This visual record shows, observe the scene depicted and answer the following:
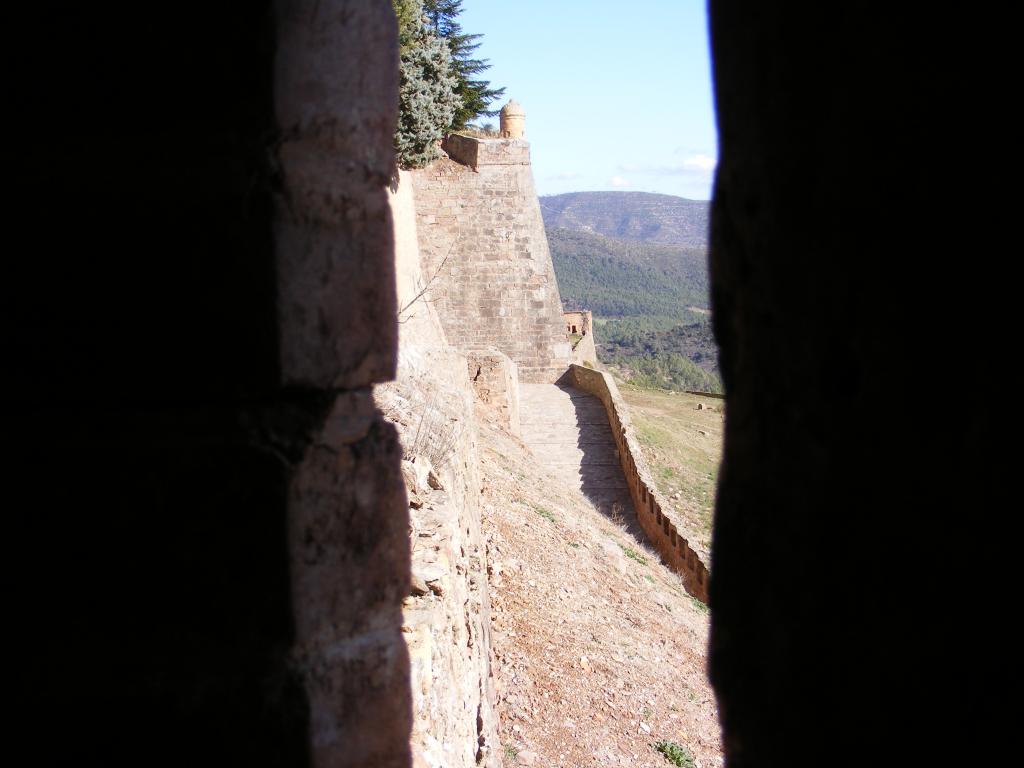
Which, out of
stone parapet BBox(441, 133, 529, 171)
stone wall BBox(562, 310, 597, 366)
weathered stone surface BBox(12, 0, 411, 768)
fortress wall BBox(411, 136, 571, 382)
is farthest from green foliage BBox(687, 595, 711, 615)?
stone wall BBox(562, 310, 597, 366)

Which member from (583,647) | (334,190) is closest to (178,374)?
(334,190)

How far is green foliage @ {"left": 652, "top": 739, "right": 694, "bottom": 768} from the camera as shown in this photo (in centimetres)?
592

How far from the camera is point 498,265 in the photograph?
22.2 metres

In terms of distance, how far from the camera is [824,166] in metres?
1.10

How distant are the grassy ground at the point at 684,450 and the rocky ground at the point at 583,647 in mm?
3102

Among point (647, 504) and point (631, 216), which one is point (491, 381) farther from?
point (631, 216)

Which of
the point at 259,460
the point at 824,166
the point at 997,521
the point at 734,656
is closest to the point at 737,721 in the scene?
the point at 734,656

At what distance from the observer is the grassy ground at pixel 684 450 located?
16016 mm

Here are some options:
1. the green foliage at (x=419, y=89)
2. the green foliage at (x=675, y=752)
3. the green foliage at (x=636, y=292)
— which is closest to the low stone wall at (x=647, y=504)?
the green foliage at (x=675, y=752)

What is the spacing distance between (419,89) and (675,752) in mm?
9048

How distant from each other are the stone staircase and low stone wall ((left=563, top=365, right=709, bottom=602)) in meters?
0.22

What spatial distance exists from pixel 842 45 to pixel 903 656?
70 centimetres

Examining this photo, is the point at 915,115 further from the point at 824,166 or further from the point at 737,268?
the point at 737,268

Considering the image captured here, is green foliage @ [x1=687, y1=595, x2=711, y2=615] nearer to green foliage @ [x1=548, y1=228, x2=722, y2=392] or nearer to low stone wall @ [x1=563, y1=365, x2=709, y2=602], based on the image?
low stone wall @ [x1=563, y1=365, x2=709, y2=602]
